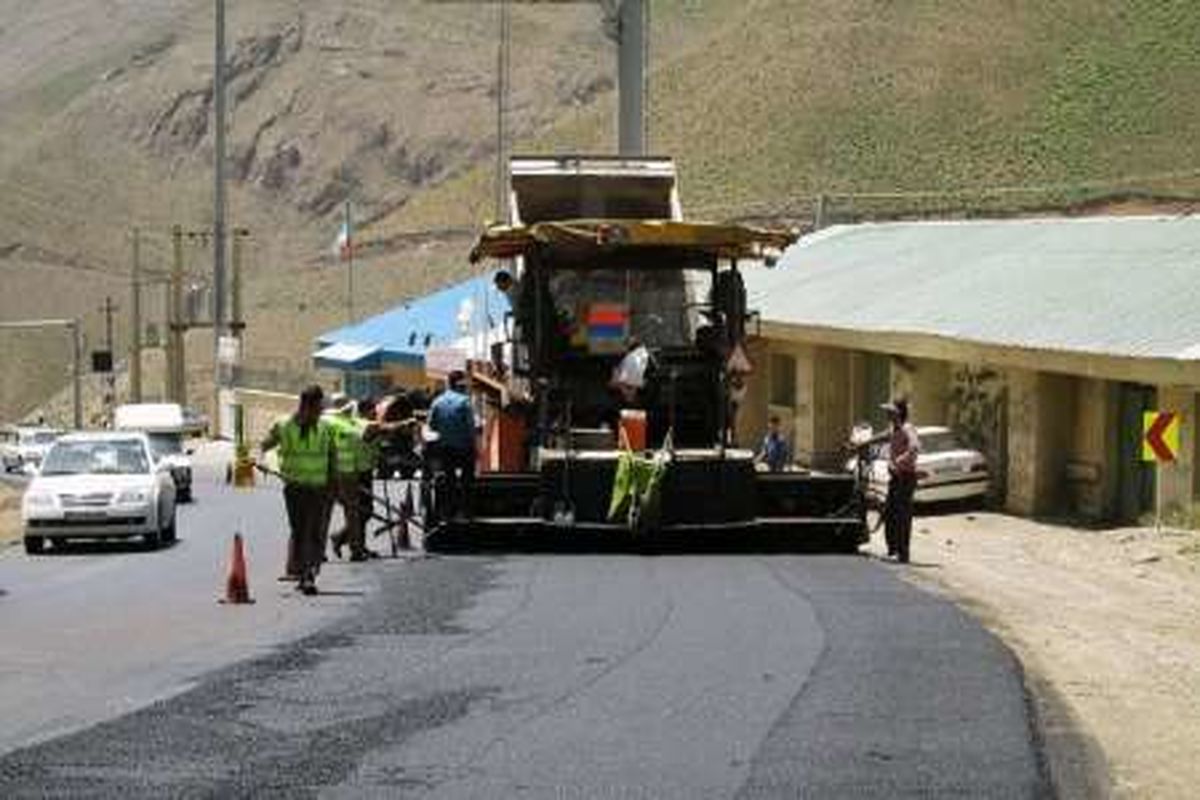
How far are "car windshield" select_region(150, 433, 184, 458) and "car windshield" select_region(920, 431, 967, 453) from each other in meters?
14.8

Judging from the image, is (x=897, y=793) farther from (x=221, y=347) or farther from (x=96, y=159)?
(x=96, y=159)

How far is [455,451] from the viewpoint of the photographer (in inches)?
940

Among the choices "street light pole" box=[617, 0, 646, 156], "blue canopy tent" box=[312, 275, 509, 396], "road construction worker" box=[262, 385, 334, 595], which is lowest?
"road construction worker" box=[262, 385, 334, 595]

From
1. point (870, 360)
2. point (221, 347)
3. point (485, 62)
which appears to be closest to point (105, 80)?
point (485, 62)

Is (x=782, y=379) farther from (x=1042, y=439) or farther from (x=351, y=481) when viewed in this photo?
(x=351, y=481)

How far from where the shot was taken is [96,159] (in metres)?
173

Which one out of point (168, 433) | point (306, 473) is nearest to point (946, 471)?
point (168, 433)

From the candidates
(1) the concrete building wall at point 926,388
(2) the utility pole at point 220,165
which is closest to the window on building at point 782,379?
(1) the concrete building wall at point 926,388

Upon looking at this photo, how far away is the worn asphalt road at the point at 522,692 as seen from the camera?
430 inches

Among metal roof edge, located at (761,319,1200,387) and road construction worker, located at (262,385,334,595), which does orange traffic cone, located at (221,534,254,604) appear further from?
metal roof edge, located at (761,319,1200,387)

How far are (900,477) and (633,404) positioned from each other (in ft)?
9.41

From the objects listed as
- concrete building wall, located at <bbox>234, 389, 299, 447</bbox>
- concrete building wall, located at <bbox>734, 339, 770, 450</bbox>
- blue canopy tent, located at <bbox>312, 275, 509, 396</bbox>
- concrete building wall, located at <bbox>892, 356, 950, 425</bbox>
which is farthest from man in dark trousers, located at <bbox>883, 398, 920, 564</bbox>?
concrete building wall, located at <bbox>234, 389, 299, 447</bbox>

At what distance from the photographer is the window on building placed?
53.1m

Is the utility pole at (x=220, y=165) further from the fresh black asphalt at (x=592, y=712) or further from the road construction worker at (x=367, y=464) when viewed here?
the fresh black asphalt at (x=592, y=712)
